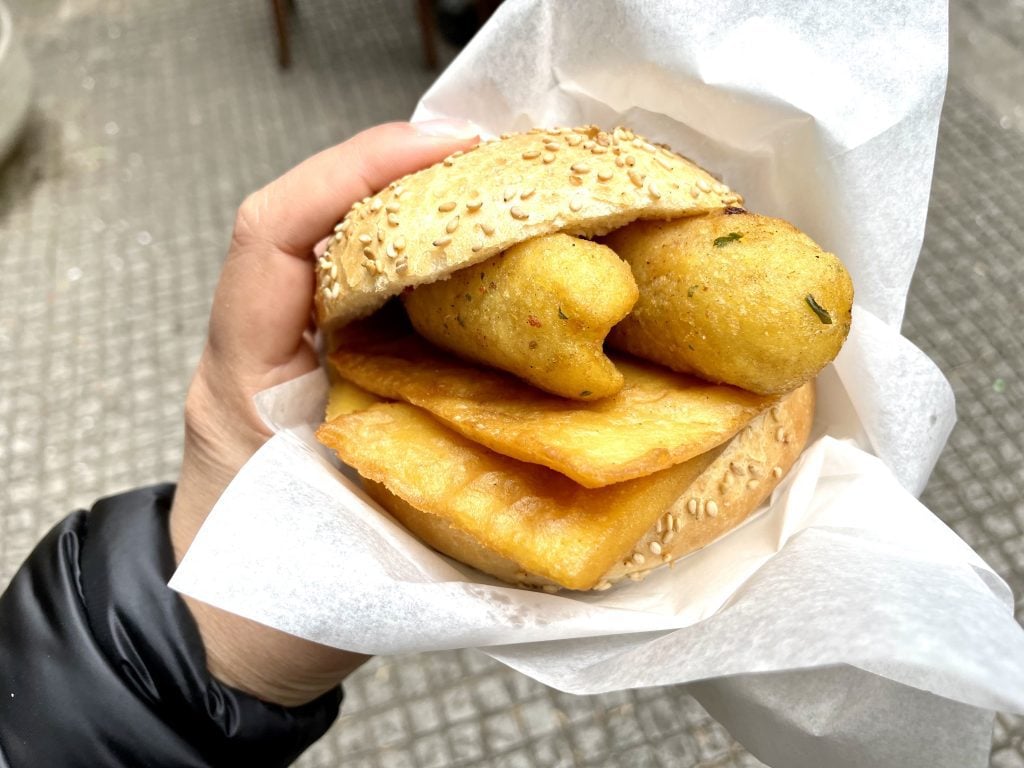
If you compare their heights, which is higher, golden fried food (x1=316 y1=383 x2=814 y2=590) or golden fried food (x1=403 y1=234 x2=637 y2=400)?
golden fried food (x1=403 y1=234 x2=637 y2=400)

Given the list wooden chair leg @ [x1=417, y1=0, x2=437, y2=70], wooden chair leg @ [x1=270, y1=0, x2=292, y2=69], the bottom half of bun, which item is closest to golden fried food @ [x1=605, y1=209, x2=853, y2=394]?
the bottom half of bun

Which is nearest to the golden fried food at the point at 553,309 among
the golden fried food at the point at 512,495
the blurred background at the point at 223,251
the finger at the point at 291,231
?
the golden fried food at the point at 512,495

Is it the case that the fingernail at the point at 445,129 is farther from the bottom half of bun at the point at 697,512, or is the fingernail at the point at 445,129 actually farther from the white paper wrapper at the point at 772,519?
the bottom half of bun at the point at 697,512

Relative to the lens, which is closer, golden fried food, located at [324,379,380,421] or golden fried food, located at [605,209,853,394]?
golden fried food, located at [605,209,853,394]

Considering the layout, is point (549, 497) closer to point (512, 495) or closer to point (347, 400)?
point (512, 495)

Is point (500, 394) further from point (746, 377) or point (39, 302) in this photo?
point (39, 302)

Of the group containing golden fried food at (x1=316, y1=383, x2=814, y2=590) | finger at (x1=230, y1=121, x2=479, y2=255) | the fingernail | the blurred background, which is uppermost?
the fingernail

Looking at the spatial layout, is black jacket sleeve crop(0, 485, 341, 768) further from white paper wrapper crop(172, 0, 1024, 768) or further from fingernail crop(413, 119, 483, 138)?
fingernail crop(413, 119, 483, 138)
